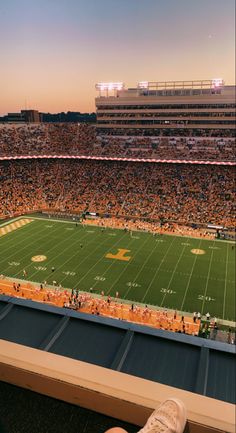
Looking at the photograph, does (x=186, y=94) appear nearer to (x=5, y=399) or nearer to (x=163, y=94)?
(x=163, y=94)

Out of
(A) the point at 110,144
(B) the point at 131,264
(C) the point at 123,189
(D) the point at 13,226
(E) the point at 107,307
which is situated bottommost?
(E) the point at 107,307

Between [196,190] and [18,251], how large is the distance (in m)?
27.5

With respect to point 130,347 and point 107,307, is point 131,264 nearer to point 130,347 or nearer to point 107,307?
point 107,307

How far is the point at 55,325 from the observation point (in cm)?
555

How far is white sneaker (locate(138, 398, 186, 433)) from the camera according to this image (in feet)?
7.64

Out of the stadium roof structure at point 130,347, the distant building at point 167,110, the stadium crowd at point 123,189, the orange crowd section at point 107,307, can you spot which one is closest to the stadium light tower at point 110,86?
the distant building at point 167,110

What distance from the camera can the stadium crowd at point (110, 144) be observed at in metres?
56.8

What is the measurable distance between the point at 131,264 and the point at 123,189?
22681 millimetres

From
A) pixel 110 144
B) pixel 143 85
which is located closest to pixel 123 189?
pixel 110 144

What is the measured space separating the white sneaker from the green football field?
22.9 meters

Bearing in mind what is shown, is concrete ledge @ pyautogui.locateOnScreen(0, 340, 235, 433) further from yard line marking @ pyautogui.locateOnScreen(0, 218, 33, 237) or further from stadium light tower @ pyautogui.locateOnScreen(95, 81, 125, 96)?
stadium light tower @ pyautogui.locateOnScreen(95, 81, 125, 96)

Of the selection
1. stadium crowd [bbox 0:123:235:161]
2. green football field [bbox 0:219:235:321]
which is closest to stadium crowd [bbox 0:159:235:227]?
stadium crowd [bbox 0:123:235:161]

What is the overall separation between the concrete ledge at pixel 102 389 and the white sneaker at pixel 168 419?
0.39ft

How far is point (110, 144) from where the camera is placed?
6338cm
